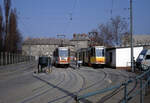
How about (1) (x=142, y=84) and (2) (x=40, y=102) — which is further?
(2) (x=40, y=102)

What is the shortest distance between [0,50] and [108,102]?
48.3 m

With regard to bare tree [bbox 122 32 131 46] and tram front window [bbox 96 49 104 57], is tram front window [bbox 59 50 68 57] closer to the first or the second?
tram front window [bbox 96 49 104 57]

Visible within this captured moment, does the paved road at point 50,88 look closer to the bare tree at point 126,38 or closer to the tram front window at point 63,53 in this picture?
the tram front window at point 63,53

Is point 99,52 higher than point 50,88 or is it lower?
higher

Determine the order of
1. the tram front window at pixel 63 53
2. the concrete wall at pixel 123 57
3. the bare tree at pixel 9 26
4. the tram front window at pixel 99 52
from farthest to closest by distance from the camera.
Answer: the bare tree at pixel 9 26 → the tram front window at pixel 63 53 → the concrete wall at pixel 123 57 → the tram front window at pixel 99 52

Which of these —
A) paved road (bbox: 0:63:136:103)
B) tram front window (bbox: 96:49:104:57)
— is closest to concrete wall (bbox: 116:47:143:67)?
tram front window (bbox: 96:49:104:57)

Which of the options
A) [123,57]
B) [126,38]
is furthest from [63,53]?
[126,38]

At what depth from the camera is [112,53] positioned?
3703cm

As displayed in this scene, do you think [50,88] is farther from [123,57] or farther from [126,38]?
[126,38]

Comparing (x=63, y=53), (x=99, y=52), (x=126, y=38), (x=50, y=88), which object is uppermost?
(x=126, y=38)

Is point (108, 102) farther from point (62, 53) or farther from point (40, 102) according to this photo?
point (62, 53)

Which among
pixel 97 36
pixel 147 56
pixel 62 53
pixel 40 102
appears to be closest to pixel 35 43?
pixel 97 36

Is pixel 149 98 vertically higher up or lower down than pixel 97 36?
lower down

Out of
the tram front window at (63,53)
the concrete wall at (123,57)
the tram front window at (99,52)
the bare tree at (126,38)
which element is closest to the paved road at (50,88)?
the tram front window at (99,52)
